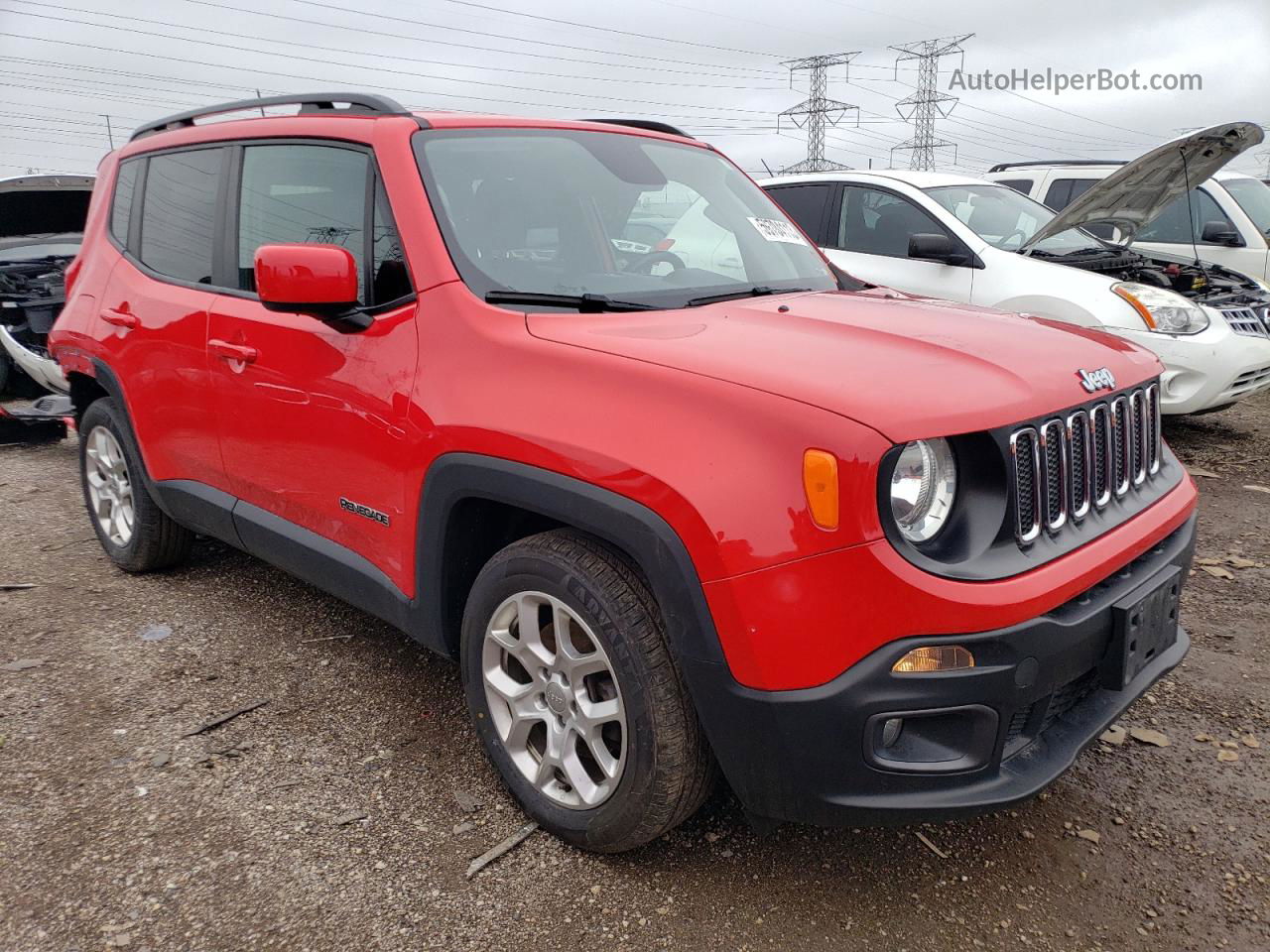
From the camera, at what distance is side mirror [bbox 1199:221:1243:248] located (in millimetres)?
8336

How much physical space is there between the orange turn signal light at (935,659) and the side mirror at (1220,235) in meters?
8.17

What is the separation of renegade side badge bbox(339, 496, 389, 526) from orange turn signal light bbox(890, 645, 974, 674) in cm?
144

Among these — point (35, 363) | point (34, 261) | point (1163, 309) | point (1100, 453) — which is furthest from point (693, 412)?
point (34, 261)

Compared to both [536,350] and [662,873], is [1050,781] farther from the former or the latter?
[536,350]

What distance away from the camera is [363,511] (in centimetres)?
272

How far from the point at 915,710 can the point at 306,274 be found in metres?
1.80

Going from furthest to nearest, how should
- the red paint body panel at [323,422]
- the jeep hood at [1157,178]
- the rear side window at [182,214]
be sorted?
the jeep hood at [1157,178] → the rear side window at [182,214] → the red paint body panel at [323,422]

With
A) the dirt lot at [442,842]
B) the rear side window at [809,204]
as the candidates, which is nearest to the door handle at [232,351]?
the dirt lot at [442,842]

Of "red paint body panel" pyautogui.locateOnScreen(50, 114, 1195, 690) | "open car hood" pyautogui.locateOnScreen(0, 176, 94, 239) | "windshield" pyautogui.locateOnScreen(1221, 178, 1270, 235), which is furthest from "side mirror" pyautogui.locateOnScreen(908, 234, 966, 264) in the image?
"open car hood" pyautogui.locateOnScreen(0, 176, 94, 239)

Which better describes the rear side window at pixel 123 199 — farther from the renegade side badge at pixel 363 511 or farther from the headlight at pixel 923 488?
the headlight at pixel 923 488

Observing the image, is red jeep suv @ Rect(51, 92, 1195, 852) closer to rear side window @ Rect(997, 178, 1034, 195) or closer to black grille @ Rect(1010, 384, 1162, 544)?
black grille @ Rect(1010, 384, 1162, 544)

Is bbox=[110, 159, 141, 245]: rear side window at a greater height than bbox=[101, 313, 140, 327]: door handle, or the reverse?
bbox=[110, 159, 141, 245]: rear side window

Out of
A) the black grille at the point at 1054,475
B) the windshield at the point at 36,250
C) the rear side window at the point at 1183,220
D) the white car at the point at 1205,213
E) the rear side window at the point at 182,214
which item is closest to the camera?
the black grille at the point at 1054,475

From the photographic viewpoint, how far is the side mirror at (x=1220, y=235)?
27.3 ft
